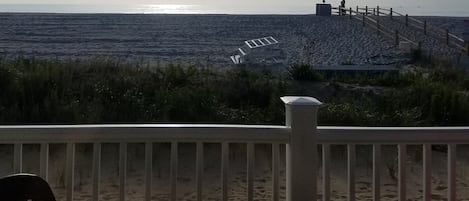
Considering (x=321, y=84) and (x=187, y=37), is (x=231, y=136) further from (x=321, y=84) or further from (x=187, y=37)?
(x=187, y=37)

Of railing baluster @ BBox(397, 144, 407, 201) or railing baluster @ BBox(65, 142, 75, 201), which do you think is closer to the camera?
railing baluster @ BBox(65, 142, 75, 201)

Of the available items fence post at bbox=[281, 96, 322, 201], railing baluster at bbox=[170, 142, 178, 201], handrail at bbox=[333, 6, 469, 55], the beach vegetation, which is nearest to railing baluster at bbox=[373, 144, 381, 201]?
fence post at bbox=[281, 96, 322, 201]

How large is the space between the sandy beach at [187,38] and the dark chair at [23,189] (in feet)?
57.8

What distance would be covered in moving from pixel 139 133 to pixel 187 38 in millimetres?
35237

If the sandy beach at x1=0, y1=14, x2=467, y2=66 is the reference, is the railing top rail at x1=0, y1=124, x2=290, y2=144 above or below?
above

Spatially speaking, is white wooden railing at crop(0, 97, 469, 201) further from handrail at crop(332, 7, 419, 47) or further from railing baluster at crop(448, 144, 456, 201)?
handrail at crop(332, 7, 419, 47)

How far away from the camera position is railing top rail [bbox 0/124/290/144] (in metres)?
3.82

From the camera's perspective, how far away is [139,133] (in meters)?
3.90

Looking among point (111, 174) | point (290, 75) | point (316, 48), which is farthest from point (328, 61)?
point (111, 174)

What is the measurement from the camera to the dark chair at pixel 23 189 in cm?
277

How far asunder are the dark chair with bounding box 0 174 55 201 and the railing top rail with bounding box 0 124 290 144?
103 centimetres

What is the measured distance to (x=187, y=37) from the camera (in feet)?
130

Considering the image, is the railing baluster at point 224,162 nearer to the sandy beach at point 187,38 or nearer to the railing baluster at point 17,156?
the railing baluster at point 17,156

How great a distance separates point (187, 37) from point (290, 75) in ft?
84.5
